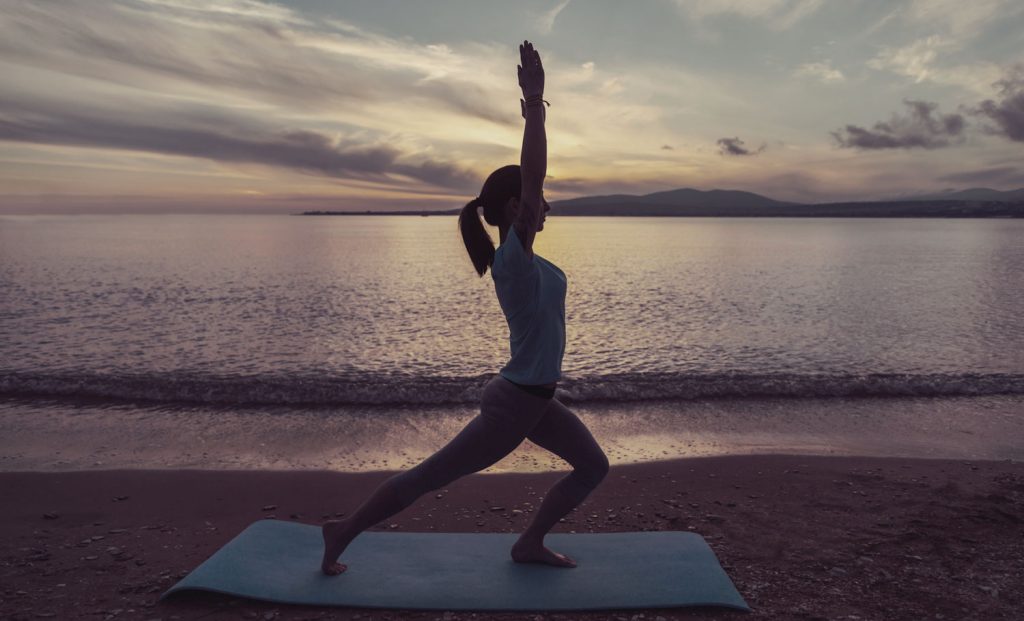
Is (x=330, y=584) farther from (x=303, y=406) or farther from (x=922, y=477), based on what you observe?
(x=303, y=406)

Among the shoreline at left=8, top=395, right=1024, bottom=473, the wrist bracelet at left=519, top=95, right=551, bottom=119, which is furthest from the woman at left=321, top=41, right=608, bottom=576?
the shoreline at left=8, top=395, right=1024, bottom=473

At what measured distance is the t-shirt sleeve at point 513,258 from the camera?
2.87 m

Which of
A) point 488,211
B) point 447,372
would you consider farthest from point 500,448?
point 447,372

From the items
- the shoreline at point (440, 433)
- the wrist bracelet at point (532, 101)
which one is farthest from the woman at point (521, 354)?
the shoreline at point (440, 433)

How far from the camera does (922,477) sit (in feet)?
20.0

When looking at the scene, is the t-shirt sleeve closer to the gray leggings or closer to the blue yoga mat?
the gray leggings

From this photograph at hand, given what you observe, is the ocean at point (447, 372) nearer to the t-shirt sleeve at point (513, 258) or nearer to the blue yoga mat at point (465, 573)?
the blue yoga mat at point (465, 573)

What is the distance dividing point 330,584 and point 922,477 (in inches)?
225

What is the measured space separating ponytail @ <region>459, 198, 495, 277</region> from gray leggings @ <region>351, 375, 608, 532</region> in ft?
2.18

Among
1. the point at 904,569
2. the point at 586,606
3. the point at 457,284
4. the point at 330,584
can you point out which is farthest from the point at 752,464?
the point at 457,284

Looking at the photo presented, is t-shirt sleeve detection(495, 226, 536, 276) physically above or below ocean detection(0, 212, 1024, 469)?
above

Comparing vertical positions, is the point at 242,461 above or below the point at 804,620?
below

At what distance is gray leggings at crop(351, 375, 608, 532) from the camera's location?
3.31 meters

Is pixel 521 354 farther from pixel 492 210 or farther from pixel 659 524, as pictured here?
pixel 659 524
